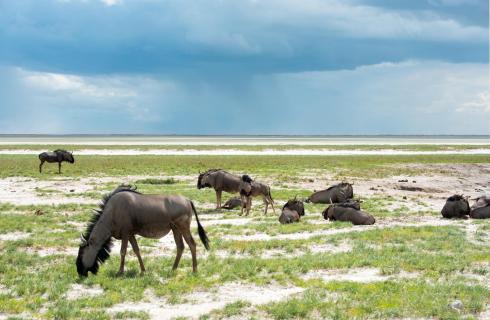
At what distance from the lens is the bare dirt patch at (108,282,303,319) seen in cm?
981

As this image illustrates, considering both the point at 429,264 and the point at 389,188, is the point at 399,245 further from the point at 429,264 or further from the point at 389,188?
the point at 389,188

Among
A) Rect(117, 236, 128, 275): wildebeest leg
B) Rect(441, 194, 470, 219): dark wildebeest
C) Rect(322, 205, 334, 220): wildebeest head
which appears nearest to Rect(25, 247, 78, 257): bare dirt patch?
Rect(117, 236, 128, 275): wildebeest leg

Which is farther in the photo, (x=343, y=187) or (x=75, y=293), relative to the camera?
(x=343, y=187)

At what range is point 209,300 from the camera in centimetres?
1055

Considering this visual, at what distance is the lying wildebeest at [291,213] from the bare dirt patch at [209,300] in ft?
26.6

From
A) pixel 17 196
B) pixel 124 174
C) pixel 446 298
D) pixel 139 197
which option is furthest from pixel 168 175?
pixel 446 298

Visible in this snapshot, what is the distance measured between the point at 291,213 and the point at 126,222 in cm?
900

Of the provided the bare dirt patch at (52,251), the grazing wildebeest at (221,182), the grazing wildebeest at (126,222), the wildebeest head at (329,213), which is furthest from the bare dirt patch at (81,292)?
the grazing wildebeest at (221,182)

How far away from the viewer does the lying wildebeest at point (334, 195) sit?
25281 mm

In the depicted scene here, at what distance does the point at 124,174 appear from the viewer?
41.0m

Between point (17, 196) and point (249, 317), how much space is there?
70.0 ft

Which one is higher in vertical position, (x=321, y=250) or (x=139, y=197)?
(x=139, y=197)

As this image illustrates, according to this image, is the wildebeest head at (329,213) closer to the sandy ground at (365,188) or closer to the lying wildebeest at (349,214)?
the lying wildebeest at (349,214)

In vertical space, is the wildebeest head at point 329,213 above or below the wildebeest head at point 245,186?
below
